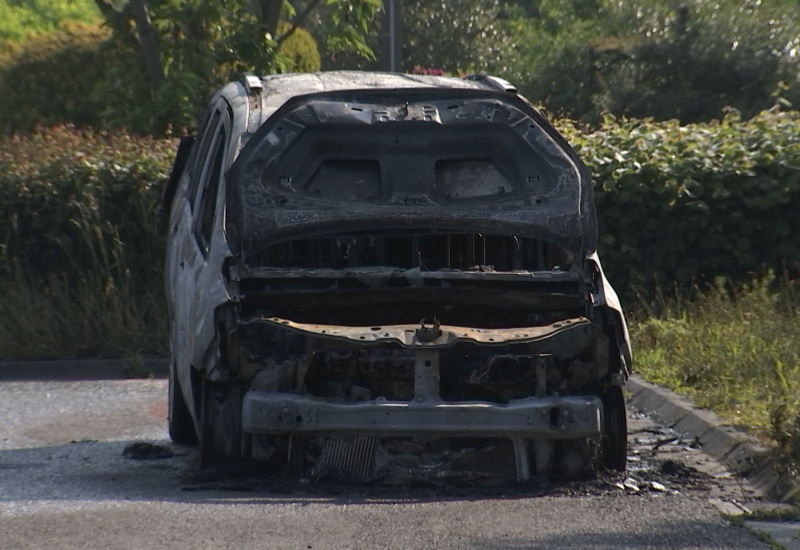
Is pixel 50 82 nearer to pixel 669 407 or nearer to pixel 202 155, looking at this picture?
pixel 202 155

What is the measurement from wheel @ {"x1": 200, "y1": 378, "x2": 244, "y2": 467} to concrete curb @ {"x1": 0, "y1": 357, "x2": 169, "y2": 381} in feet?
15.5

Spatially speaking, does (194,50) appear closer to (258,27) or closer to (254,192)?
(258,27)

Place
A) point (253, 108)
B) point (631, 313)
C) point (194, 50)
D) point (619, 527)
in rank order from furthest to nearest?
point (194, 50)
point (631, 313)
point (253, 108)
point (619, 527)

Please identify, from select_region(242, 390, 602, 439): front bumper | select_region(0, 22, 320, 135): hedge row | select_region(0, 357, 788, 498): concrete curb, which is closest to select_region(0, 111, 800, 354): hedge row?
select_region(0, 357, 788, 498): concrete curb

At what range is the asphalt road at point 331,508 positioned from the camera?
5.89 meters

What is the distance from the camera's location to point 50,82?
21.5 meters

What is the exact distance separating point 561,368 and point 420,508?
3.57 ft

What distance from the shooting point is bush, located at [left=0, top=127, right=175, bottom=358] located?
12438 mm

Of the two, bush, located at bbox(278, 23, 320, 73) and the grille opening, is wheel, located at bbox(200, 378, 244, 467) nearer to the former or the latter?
the grille opening

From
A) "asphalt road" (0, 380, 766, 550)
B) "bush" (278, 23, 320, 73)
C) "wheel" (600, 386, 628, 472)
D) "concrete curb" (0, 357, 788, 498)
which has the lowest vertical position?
"asphalt road" (0, 380, 766, 550)

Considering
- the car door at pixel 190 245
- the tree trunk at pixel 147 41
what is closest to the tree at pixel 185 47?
the tree trunk at pixel 147 41

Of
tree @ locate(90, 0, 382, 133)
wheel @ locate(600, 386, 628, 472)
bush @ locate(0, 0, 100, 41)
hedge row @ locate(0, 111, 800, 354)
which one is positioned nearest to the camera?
wheel @ locate(600, 386, 628, 472)

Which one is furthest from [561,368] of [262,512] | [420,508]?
[262,512]

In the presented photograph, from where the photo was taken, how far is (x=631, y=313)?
12750mm
